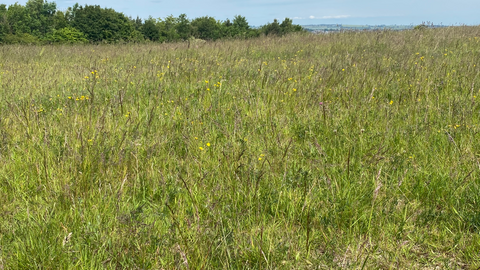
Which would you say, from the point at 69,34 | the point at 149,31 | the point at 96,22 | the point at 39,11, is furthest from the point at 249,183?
the point at 39,11

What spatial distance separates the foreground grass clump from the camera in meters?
1.54

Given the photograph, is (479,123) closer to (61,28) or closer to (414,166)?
(414,166)

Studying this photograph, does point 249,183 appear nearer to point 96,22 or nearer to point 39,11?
point 96,22

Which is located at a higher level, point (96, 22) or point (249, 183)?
point (96, 22)

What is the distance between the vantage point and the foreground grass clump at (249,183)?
5.04 ft

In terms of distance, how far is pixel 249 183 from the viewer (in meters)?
1.99

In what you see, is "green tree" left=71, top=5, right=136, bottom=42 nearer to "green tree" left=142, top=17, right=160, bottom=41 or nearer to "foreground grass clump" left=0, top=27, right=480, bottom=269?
"green tree" left=142, top=17, right=160, bottom=41

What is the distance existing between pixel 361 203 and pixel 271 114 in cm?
168

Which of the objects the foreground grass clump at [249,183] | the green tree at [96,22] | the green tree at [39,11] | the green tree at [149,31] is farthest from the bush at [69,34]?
the green tree at [39,11]

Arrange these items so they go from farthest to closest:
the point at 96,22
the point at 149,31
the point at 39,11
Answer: the point at 39,11 → the point at 149,31 → the point at 96,22

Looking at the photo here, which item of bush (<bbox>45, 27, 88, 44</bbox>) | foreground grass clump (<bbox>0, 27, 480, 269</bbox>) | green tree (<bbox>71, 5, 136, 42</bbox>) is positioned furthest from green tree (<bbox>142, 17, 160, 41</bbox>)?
foreground grass clump (<bbox>0, 27, 480, 269</bbox>)

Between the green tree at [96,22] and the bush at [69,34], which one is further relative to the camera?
the green tree at [96,22]

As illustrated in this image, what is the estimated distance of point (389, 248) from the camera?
165 centimetres

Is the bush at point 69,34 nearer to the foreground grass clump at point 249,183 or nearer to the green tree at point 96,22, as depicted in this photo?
the green tree at point 96,22
